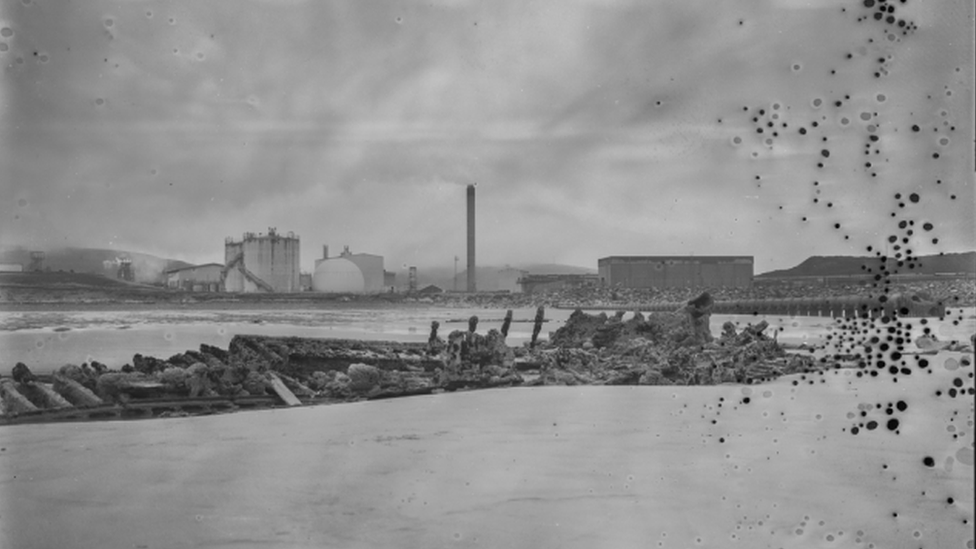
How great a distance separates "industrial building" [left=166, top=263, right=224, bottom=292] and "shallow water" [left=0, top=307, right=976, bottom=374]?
0.10 meters

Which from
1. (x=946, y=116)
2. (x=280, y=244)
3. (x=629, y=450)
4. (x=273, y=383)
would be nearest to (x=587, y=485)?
(x=629, y=450)

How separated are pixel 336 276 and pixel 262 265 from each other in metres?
0.31

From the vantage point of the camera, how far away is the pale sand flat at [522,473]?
3008 mm

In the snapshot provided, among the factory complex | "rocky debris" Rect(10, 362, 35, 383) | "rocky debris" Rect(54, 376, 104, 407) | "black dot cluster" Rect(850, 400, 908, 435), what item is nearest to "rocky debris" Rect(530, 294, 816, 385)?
the factory complex

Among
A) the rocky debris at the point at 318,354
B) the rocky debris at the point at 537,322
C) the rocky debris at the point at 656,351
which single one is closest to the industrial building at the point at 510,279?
the rocky debris at the point at 537,322

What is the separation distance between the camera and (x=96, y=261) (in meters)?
3.39

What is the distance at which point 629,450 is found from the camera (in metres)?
3.24

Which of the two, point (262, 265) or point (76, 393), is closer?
point (76, 393)

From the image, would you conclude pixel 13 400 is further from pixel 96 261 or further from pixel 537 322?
pixel 537 322

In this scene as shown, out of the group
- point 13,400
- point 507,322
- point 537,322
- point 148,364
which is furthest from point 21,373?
point 537,322

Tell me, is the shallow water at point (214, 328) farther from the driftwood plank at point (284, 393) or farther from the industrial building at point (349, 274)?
the driftwood plank at point (284, 393)

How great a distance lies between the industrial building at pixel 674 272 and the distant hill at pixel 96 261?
5.82 feet

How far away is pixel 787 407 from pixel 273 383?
2060 millimetres

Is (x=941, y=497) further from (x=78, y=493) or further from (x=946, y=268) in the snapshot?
(x=78, y=493)
